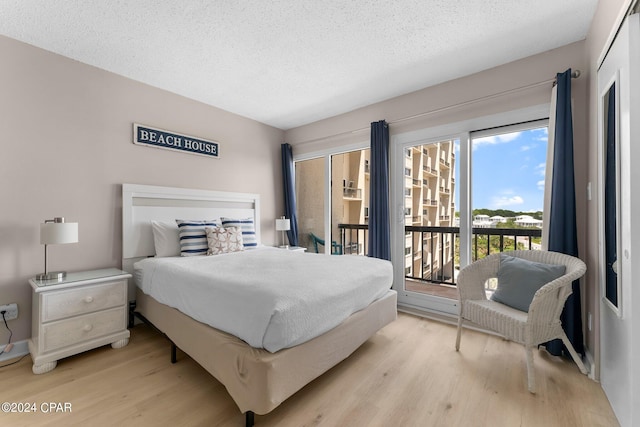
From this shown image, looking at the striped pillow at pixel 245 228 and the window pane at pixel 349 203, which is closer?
the striped pillow at pixel 245 228

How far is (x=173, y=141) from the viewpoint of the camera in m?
3.27

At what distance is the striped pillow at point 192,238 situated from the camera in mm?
2910

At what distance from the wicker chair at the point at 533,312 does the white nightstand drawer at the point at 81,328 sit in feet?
9.87

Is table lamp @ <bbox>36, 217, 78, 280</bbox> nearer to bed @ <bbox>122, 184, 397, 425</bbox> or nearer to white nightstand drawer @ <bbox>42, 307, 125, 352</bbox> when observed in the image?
white nightstand drawer @ <bbox>42, 307, 125, 352</bbox>

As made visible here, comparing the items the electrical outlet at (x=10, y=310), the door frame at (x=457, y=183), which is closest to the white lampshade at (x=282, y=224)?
the door frame at (x=457, y=183)

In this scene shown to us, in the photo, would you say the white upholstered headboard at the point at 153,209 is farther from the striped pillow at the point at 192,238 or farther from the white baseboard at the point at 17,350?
the white baseboard at the point at 17,350

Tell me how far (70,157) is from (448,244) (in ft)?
14.1

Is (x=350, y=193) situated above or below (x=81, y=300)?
above

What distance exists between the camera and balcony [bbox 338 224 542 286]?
292 centimetres

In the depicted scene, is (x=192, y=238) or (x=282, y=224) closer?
(x=192, y=238)

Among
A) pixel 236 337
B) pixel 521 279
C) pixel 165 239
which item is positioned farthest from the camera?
pixel 165 239

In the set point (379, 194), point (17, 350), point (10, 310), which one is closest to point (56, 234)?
point (10, 310)

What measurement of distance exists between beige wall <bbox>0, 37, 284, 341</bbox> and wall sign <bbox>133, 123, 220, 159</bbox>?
7 cm

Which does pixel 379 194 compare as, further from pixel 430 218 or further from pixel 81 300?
pixel 81 300
